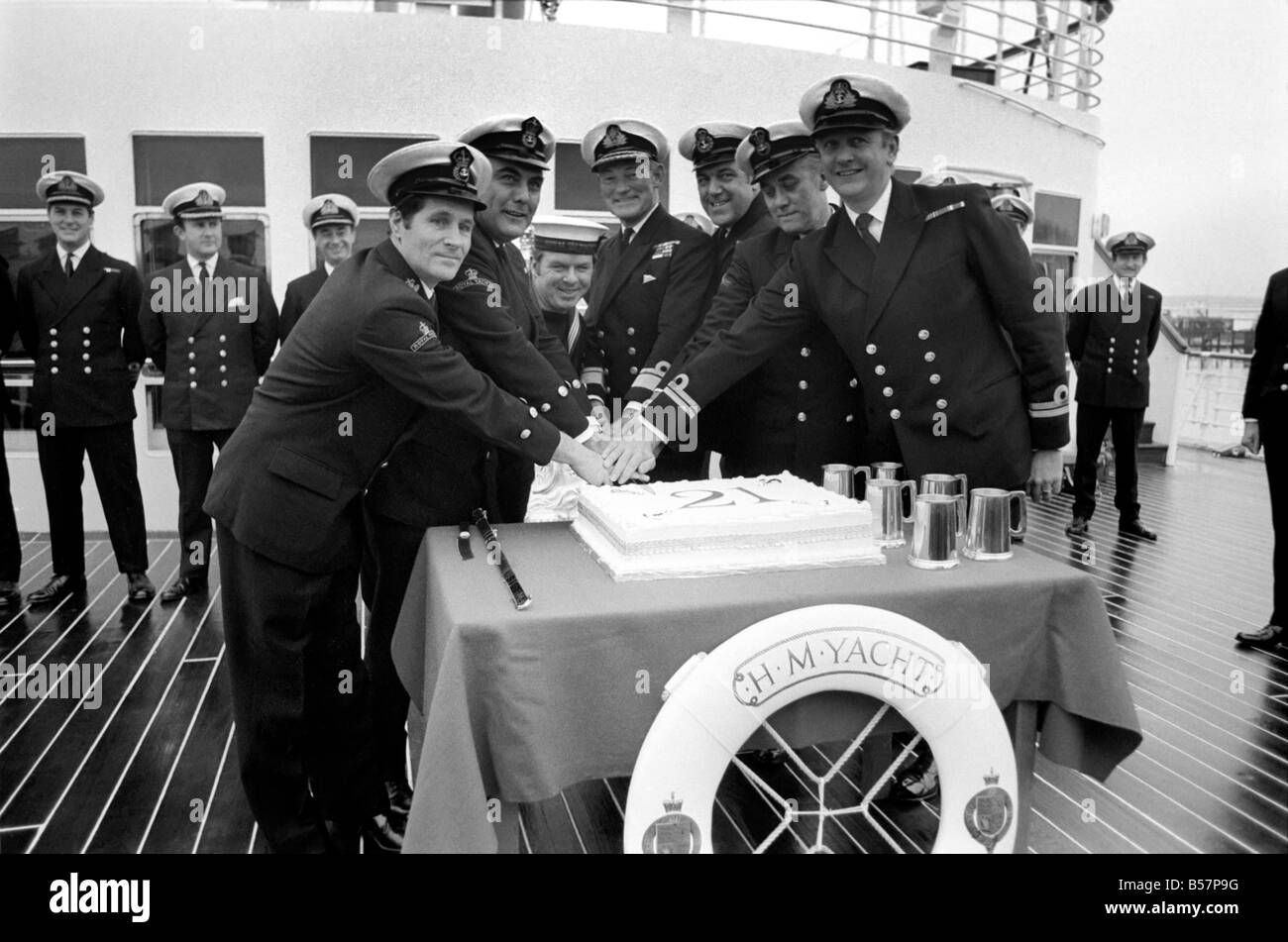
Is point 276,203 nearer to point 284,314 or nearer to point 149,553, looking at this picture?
point 284,314

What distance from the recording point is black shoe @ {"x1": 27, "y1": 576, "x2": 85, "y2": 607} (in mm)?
4199

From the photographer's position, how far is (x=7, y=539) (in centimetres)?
418

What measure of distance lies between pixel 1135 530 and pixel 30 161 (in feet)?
21.2

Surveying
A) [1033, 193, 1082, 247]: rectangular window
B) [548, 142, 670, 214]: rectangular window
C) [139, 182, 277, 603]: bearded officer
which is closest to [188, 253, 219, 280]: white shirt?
[139, 182, 277, 603]: bearded officer

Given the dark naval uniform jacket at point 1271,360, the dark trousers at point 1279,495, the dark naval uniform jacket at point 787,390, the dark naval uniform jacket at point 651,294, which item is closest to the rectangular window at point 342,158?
the dark naval uniform jacket at point 651,294

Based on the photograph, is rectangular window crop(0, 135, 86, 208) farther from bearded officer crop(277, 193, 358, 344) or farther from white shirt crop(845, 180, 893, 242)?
white shirt crop(845, 180, 893, 242)

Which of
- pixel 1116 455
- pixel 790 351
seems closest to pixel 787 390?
pixel 790 351

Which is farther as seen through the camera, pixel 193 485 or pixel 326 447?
pixel 193 485

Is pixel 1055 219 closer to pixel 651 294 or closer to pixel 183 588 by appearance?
pixel 651 294

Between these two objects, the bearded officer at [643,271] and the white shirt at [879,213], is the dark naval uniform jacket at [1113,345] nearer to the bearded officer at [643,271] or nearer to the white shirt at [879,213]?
the bearded officer at [643,271]

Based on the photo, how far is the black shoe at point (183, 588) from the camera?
14.0 feet

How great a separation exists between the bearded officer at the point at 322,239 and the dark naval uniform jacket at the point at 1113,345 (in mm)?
4214

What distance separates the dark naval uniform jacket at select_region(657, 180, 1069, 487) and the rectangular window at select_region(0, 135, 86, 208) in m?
4.72
